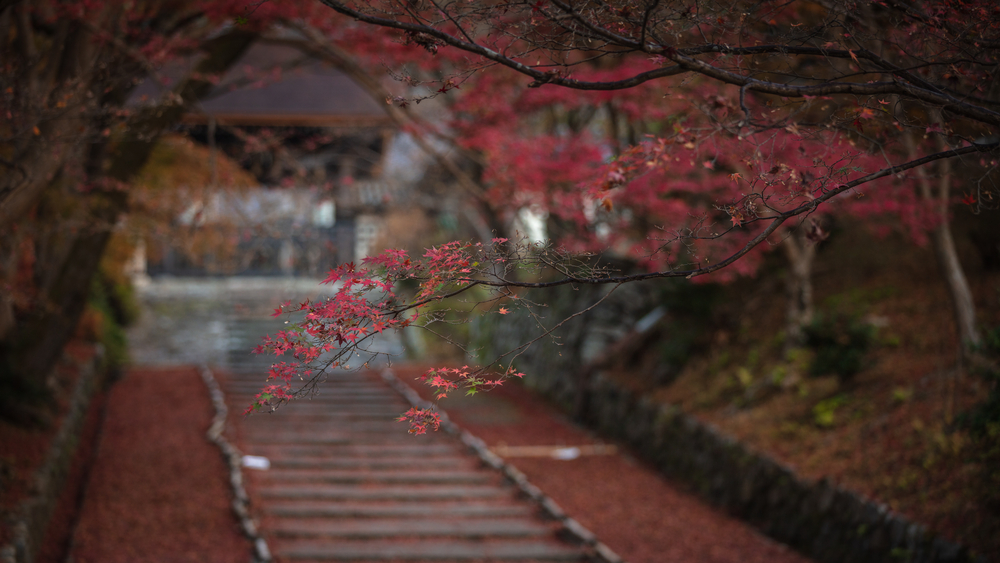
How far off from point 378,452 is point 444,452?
838 mm

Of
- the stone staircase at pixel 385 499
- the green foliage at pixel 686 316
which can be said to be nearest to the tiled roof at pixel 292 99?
the stone staircase at pixel 385 499

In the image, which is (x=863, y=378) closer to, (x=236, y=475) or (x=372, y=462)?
(x=372, y=462)

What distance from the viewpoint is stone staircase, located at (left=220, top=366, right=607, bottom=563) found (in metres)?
6.83

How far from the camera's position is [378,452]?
970 cm

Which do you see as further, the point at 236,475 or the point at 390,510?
the point at 236,475

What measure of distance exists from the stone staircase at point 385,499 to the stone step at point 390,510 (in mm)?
10

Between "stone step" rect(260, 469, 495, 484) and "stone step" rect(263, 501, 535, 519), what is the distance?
0.58 meters

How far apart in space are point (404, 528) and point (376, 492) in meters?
1.05

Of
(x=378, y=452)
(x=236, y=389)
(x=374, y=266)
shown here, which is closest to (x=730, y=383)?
(x=378, y=452)

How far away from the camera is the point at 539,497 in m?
7.98

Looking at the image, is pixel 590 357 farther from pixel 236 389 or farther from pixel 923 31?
pixel 923 31

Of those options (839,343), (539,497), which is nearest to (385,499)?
(539,497)

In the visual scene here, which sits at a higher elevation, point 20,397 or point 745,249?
point 745,249

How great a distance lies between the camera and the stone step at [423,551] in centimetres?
661
